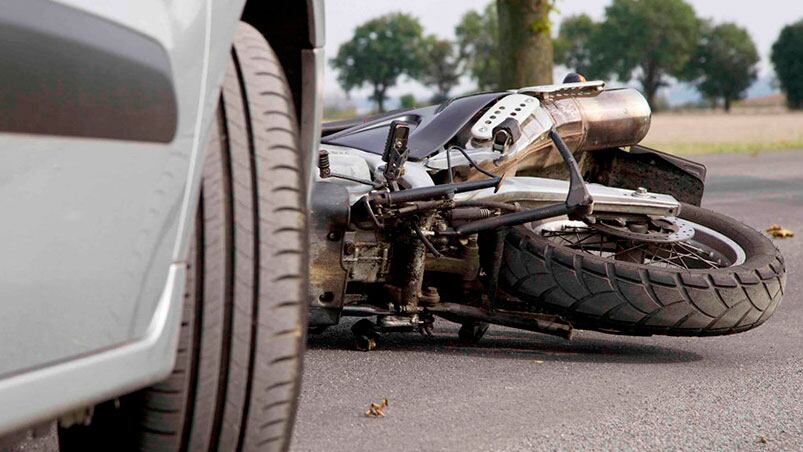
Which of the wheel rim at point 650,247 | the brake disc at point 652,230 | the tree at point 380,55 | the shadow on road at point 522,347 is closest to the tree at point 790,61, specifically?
the tree at point 380,55

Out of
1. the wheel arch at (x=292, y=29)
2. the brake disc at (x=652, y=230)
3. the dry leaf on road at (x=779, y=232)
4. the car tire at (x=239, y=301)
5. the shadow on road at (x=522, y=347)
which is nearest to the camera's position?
the car tire at (x=239, y=301)

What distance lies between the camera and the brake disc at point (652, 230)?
4739 millimetres

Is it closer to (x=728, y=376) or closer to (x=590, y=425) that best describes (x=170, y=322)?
(x=590, y=425)

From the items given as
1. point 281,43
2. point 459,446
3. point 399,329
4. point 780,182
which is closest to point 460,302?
point 399,329

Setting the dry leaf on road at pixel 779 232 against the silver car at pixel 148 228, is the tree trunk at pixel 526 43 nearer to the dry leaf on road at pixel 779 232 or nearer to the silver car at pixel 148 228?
the dry leaf on road at pixel 779 232

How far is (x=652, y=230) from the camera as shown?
16.1 feet

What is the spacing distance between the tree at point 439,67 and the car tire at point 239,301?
13484 cm

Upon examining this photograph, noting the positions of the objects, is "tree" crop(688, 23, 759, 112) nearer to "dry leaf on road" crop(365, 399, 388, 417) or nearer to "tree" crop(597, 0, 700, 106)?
"tree" crop(597, 0, 700, 106)

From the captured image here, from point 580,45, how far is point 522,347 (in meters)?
145

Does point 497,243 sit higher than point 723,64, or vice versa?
point 497,243

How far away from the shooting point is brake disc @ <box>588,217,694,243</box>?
4739 mm

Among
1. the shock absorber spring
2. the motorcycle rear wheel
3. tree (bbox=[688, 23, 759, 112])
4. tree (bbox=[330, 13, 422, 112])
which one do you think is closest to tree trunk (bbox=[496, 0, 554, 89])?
the motorcycle rear wheel

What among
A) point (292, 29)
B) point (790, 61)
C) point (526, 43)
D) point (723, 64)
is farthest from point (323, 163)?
point (723, 64)

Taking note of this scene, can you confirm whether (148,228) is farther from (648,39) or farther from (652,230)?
(648,39)
